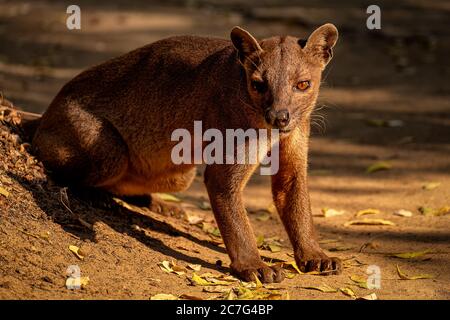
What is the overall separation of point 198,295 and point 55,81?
8560 millimetres

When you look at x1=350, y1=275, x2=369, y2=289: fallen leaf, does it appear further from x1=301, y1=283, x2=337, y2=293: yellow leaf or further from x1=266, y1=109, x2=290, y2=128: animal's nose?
x1=266, y1=109, x2=290, y2=128: animal's nose

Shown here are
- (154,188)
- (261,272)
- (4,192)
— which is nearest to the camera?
(261,272)

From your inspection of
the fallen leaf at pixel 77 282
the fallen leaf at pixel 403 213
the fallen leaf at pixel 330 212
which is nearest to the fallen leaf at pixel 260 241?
the fallen leaf at pixel 330 212

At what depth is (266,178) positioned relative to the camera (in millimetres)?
10492

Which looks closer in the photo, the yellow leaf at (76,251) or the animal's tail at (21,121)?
the yellow leaf at (76,251)

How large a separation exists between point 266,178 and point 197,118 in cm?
311

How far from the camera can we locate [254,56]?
23.0 feet

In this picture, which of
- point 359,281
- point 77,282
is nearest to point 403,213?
point 359,281

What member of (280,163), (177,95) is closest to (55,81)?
(177,95)

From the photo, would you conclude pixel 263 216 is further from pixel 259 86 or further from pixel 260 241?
pixel 259 86

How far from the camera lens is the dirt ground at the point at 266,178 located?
21.3 ft

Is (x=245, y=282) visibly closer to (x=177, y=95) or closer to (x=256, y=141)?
(x=256, y=141)

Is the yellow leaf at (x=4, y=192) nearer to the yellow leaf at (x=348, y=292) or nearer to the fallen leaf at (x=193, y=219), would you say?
the fallen leaf at (x=193, y=219)


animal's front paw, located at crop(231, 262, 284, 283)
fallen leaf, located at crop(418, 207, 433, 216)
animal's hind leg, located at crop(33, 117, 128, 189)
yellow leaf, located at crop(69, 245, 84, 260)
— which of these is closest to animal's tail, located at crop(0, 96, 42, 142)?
animal's hind leg, located at crop(33, 117, 128, 189)
